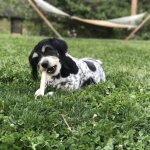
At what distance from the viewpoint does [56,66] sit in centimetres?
546

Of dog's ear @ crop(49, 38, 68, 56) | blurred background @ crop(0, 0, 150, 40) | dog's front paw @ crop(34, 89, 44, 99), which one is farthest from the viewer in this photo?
blurred background @ crop(0, 0, 150, 40)

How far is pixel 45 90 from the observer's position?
5652 mm

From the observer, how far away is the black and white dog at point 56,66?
540 centimetres

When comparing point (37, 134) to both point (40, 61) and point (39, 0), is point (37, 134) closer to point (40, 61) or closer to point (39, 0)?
point (40, 61)

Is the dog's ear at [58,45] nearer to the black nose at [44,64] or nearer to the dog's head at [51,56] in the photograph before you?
the dog's head at [51,56]

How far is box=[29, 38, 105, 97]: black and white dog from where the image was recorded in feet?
17.7

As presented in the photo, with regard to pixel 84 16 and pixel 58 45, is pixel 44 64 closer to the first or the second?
pixel 58 45

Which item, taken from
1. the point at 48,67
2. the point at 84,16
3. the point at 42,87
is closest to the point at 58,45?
the point at 48,67

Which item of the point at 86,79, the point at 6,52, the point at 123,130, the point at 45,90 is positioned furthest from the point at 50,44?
the point at 6,52

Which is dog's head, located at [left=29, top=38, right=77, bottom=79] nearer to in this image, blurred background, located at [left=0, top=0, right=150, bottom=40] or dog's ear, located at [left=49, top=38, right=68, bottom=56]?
dog's ear, located at [left=49, top=38, right=68, bottom=56]

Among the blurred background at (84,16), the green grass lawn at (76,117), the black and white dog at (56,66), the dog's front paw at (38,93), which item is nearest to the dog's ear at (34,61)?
the black and white dog at (56,66)

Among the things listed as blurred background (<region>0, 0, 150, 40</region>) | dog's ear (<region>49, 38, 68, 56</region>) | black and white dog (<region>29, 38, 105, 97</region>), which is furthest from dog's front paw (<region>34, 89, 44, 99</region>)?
blurred background (<region>0, 0, 150, 40</region>)

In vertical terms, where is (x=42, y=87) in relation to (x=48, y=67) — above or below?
below

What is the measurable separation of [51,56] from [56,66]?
145 millimetres
